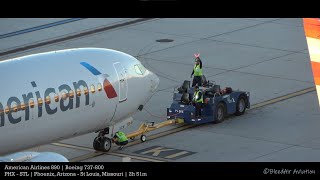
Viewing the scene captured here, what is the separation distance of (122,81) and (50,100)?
367 cm

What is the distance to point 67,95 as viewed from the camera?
26.3 m

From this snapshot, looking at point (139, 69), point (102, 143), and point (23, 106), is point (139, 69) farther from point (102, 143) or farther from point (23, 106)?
point (23, 106)

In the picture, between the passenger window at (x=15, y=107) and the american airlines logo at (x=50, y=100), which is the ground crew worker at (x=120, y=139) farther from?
the passenger window at (x=15, y=107)

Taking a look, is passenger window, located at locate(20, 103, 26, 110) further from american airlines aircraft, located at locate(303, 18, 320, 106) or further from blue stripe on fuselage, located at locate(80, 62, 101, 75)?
american airlines aircraft, located at locate(303, 18, 320, 106)

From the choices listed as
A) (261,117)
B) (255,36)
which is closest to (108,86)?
(261,117)

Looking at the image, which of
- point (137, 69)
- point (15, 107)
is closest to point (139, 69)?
point (137, 69)

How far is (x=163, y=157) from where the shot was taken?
27969mm

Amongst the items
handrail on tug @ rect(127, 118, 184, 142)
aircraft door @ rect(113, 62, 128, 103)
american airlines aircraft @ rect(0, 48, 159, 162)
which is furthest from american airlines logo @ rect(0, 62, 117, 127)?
handrail on tug @ rect(127, 118, 184, 142)

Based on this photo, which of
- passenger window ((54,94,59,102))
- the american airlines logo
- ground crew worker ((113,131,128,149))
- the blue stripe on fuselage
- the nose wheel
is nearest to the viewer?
the american airlines logo

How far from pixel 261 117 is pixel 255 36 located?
1493 cm

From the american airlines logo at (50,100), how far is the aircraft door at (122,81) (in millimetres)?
Answer: 394

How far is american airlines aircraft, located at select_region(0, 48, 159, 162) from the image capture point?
24.7 meters

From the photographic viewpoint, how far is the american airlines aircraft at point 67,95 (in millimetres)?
24719
